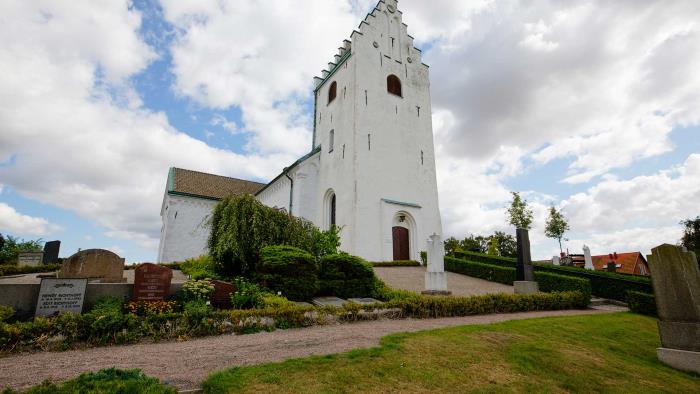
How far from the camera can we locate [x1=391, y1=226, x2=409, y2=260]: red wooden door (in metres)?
19.8

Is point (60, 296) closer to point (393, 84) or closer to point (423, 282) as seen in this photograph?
point (423, 282)

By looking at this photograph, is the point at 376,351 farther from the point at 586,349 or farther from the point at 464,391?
the point at 586,349

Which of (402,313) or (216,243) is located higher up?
(216,243)

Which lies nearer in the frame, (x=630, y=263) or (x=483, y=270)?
(x=483, y=270)

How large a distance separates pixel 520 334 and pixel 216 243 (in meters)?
9.62

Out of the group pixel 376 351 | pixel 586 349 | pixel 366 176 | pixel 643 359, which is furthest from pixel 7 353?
pixel 366 176

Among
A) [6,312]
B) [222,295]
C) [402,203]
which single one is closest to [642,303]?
[402,203]

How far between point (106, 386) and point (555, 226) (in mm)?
A: 34479

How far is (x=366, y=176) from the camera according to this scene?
64.1 feet

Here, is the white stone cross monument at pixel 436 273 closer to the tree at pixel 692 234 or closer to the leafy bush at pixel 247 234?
the leafy bush at pixel 247 234

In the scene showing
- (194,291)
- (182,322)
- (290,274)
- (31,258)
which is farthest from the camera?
(31,258)

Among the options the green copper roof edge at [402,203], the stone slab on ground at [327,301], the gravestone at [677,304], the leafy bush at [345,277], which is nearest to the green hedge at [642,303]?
the gravestone at [677,304]

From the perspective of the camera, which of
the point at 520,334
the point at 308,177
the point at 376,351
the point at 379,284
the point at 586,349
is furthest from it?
the point at 308,177

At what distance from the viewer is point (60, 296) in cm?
669
